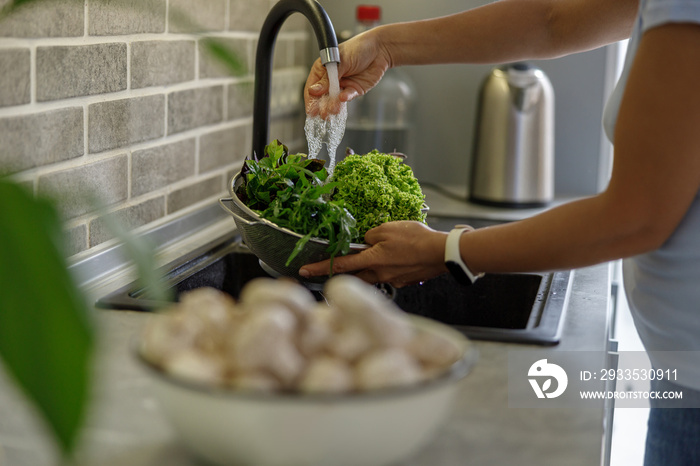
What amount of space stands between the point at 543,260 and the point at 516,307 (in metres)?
0.44

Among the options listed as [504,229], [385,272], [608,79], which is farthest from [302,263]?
[608,79]

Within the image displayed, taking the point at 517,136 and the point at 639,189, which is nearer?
the point at 639,189

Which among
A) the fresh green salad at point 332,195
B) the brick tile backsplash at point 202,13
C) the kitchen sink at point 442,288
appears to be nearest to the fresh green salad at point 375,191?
the fresh green salad at point 332,195

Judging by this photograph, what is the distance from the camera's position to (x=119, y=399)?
2.44 ft

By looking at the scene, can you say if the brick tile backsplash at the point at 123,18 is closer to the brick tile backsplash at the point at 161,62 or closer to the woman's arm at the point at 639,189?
the brick tile backsplash at the point at 161,62

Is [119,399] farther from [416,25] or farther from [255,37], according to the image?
[255,37]

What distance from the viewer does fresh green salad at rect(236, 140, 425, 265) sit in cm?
105

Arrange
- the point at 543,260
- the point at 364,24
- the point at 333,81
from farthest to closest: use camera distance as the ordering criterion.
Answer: the point at 364,24
the point at 333,81
the point at 543,260

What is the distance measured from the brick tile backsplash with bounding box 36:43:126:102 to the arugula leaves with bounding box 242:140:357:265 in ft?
0.86

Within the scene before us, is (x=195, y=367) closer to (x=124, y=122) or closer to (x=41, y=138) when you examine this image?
(x=41, y=138)

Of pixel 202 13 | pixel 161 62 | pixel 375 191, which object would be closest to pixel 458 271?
pixel 375 191

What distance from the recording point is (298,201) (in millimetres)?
1055

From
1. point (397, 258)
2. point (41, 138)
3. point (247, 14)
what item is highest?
point (247, 14)

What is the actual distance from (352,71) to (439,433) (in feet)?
2.51
